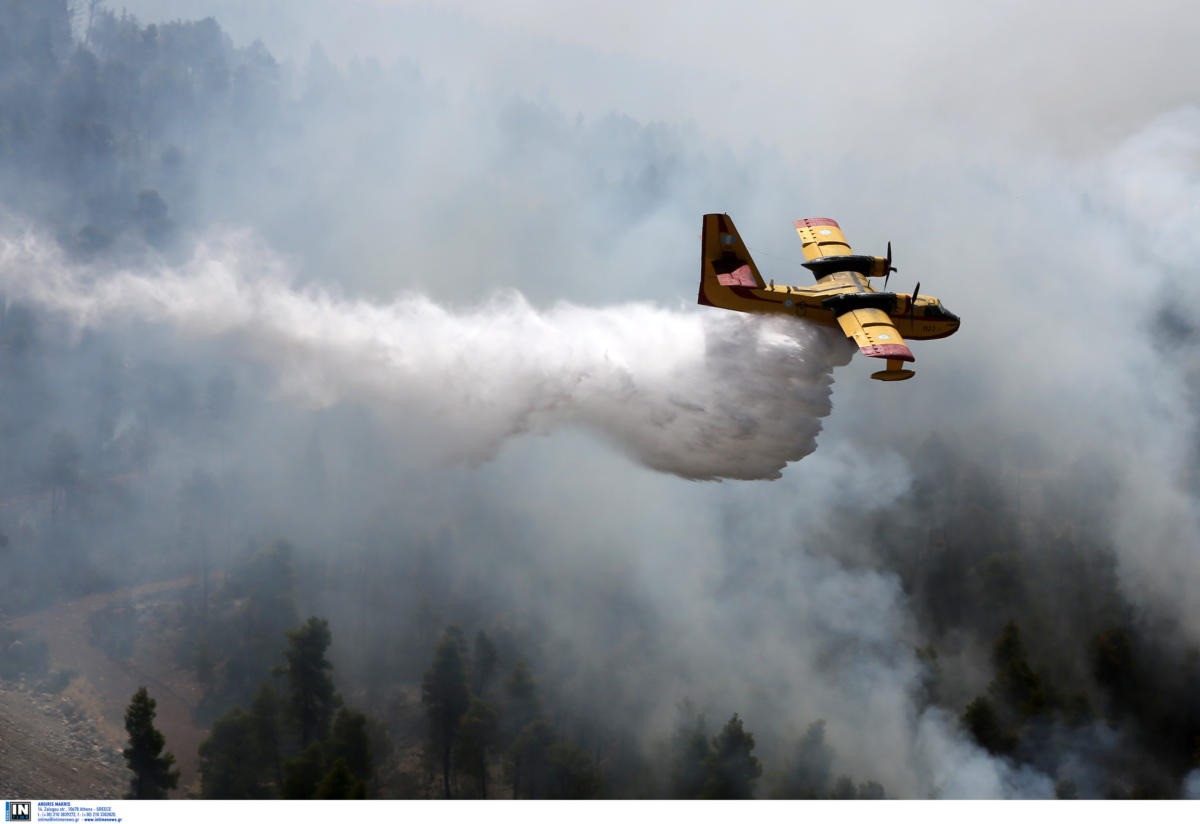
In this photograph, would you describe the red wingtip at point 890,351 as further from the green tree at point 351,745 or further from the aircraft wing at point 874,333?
the green tree at point 351,745

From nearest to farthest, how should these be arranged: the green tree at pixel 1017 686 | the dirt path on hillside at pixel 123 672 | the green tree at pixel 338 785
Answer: the green tree at pixel 338 785
the green tree at pixel 1017 686
the dirt path on hillside at pixel 123 672

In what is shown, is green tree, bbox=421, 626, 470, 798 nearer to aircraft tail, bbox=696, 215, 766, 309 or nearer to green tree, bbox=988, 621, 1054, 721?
aircraft tail, bbox=696, 215, 766, 309

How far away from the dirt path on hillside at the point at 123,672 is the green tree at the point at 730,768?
3007 centimetres

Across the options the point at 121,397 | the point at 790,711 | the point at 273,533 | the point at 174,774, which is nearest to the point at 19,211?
the point at 121,397

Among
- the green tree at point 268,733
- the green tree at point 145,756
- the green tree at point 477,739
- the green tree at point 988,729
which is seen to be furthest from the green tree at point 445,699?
the green tree at point 988,729

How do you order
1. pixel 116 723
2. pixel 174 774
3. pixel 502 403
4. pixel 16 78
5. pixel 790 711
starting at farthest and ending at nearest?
pixel 16 78, pixel 790 711, pixel 116 723, pixel 174 774, pixel 502 403

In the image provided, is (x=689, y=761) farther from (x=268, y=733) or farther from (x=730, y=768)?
(x=268, y=733)

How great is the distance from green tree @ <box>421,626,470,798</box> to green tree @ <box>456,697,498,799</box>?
1563 mm

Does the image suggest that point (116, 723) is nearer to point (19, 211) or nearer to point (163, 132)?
point (19, 211)

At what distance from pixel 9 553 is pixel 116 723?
27.3 m

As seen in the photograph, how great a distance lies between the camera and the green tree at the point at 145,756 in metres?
49.9

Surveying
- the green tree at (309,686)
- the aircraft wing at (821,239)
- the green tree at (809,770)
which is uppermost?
the aircraft wing at (821,239)

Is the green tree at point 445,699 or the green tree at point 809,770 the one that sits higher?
the green tree at point 445,699

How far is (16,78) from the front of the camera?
14350 cm
